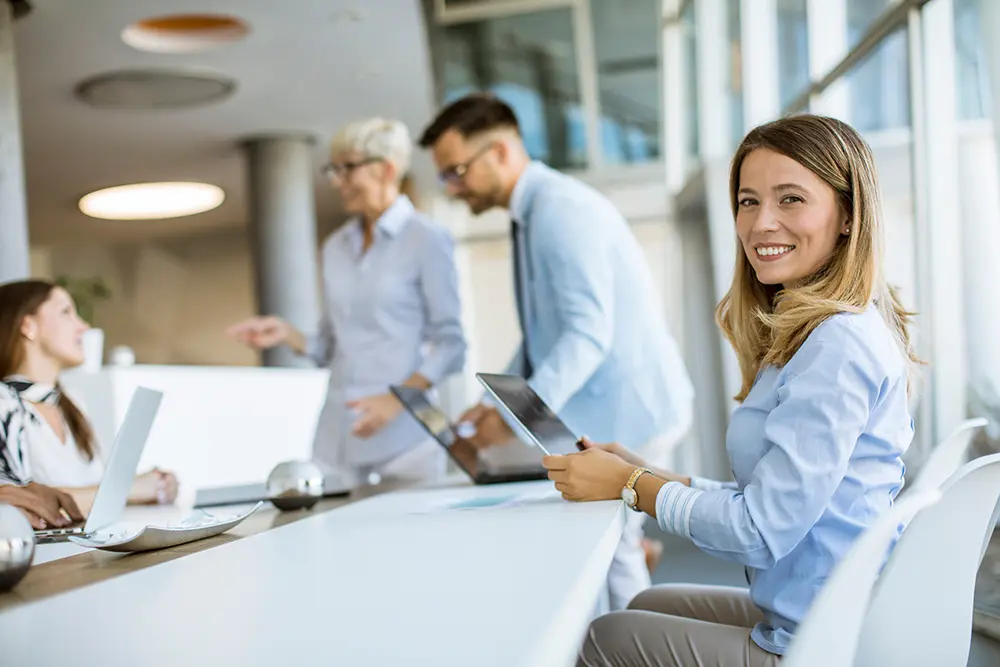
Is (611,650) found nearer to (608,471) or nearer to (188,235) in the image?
(608,471)

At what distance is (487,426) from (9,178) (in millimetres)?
3766

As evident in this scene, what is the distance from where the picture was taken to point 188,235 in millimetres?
14008

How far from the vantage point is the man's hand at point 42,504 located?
181 cm

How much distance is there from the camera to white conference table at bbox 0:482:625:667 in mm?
820

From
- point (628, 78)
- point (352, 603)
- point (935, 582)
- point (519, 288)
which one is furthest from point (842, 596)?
point (628, 78)

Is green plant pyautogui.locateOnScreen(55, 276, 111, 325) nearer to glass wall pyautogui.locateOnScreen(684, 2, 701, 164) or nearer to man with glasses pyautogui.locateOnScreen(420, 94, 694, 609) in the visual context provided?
glass wall pyautogui.locateOnScreen(684, 2, 701, 164)

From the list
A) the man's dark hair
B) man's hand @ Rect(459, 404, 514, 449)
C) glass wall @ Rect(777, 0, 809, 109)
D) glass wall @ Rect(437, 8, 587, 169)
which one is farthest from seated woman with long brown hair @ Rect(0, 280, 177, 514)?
glass wall @ Rect(437, 8, 587, 169)

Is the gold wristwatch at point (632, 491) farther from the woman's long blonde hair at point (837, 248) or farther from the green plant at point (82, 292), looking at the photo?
the green plant at point (82, 292)

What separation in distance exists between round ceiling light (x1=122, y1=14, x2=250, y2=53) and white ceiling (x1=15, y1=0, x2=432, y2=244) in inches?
4.0

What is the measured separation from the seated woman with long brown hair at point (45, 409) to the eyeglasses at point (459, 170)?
996 mm

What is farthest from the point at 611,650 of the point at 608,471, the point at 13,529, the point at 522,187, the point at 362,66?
the point at 362,66

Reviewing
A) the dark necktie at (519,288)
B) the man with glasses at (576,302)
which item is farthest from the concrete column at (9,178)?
the dark necktie at (519,288)

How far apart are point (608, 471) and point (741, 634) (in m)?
0.35

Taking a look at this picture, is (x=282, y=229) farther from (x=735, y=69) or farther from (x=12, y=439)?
(x=12, y=439)
